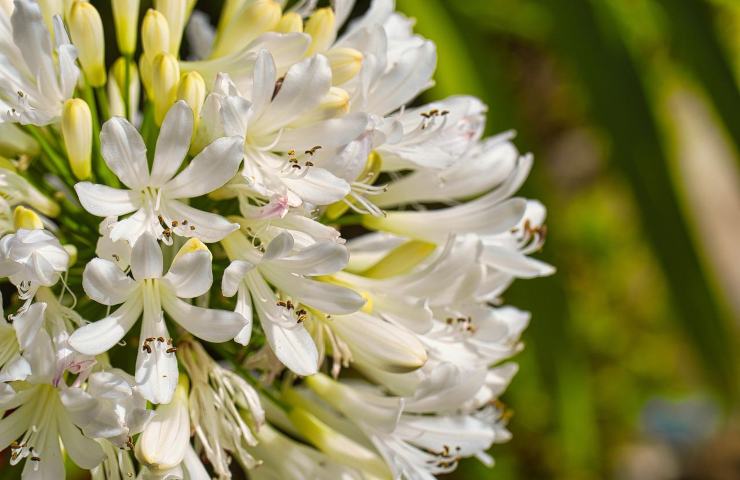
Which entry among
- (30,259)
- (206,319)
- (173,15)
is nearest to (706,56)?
(173,15)

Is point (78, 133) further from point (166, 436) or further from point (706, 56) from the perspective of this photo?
point (706, 56)

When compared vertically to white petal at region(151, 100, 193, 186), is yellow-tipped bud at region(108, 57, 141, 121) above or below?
below

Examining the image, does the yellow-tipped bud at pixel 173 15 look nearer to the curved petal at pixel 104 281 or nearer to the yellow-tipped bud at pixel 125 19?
the yellow-tipped bud at pixel 125 19

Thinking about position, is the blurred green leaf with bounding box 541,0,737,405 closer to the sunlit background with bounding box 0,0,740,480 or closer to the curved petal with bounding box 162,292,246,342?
the sunlit background with bounding box 0,0,740,480

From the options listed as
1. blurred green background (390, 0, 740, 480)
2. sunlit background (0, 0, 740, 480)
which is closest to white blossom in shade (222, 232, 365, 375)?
sunlit background (0, 0, 740, 480)

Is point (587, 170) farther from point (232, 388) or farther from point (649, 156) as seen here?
point (232, 388)
